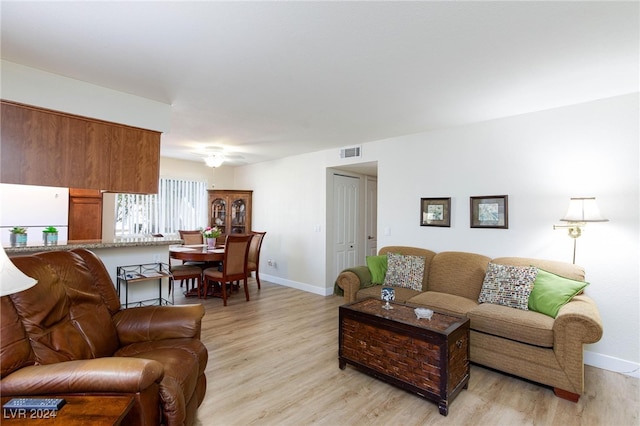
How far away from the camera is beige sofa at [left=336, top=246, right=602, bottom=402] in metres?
2.29

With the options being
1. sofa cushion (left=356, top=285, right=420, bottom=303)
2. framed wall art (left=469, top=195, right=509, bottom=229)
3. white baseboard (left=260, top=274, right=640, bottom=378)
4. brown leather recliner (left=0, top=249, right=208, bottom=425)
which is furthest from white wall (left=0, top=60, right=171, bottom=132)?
white baseboard (left=260, top=274, right=640, bottom=378)

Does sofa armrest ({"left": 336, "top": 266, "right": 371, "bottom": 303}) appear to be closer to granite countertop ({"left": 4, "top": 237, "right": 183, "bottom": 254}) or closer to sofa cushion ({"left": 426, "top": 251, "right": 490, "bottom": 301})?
sofa cushion ({"left": 426, "top": 251, "right": 490, "bottom": 301})

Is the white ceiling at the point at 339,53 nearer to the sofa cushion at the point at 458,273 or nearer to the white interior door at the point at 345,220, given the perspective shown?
the sofa cushion at the point at 458,273

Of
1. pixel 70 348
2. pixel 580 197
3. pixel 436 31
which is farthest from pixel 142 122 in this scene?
pixel 580 197

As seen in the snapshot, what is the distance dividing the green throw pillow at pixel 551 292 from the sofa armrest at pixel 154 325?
283cm

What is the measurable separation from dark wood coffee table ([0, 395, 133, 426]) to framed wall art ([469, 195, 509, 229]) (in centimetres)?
360

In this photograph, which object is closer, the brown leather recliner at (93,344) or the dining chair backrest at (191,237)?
the brown leather recliner at (93,344)

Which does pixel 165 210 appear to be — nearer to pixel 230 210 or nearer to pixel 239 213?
pixel 230 210

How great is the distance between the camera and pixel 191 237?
5.84 m

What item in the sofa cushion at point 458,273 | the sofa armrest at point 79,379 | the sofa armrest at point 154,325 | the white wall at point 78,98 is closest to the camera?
the sofa armrest at point 79,379

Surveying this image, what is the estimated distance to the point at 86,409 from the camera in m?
1.23

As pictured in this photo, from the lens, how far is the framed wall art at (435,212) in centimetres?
388

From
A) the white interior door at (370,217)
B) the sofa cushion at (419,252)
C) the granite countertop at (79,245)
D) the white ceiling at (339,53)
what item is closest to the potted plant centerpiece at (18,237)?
the granite countertop at (79,245)

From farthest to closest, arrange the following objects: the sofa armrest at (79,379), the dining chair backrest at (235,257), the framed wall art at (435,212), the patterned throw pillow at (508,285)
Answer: the dining chair backrest at (235,257) < the framed wall art at (435,212) < the patterned throw pillow at (508,285) < the sofa armrest at (79,379)
